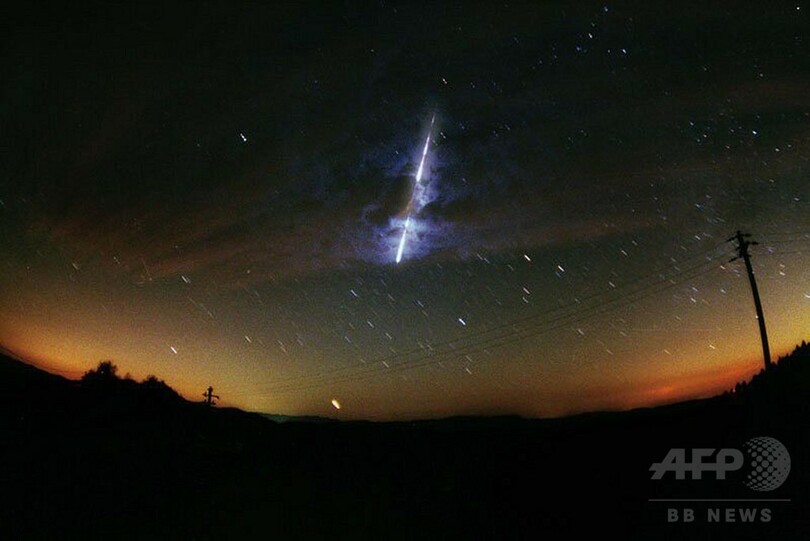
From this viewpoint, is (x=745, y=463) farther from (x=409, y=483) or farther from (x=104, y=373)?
(x=104, y=373)

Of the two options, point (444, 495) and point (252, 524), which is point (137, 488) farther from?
point (444, 495)

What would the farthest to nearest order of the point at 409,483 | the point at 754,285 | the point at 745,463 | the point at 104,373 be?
the point at 104,373 < the point at 754,285 < the point at 409,483 < the point at 745,463

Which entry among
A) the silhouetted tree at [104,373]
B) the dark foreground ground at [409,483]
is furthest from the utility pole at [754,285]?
the silhouetted tree at [104,373]

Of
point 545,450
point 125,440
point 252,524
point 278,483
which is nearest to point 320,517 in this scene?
point 252,524

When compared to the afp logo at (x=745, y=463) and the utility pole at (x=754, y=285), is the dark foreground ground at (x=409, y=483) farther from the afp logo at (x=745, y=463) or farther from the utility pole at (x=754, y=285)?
the utility pole at (x=754, y=285)

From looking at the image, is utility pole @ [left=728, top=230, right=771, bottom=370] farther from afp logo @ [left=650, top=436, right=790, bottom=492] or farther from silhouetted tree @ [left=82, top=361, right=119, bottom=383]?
silhouetted tree @ [left=82, top=361, right=119, bottom=383]

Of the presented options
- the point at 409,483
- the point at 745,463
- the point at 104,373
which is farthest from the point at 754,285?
the point at 104,373
